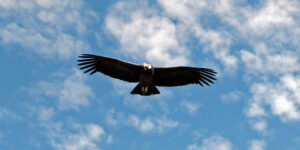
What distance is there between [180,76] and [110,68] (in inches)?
127

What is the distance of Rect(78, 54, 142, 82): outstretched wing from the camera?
61.1ft

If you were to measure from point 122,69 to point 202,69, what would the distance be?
3.61 m

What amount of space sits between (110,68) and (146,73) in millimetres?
1845

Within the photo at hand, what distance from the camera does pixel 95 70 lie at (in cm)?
1892

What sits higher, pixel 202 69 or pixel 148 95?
pixel 202 69

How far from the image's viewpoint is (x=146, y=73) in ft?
59.5

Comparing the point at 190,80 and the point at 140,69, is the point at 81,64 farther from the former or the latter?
the point at 190,80

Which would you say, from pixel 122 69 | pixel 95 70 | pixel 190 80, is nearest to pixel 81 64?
pixel 95 70

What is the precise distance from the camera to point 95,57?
61.2 ft

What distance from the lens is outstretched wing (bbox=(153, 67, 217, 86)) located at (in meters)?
18.4

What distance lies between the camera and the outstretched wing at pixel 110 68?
1861 cm

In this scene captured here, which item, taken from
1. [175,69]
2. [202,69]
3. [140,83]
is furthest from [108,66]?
[202,69]

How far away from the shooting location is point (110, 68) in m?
18.9

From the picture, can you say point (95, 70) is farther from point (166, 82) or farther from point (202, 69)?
point (202, 69)
